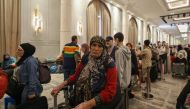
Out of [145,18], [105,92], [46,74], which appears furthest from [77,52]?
[145,18]

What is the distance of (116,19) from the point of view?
1527 centimetres

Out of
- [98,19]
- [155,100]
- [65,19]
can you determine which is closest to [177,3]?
[98,19]

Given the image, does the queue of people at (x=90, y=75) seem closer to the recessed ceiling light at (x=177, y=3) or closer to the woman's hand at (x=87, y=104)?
the woman's hand at (x=87, y=104)

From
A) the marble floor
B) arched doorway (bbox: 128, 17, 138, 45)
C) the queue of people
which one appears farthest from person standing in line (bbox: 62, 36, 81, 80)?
arched doorway (bbox: 128, 17, 138, 45)

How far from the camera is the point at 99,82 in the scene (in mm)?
1989

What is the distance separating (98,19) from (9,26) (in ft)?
20.0

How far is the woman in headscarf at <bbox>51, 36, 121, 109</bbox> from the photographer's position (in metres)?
1.90

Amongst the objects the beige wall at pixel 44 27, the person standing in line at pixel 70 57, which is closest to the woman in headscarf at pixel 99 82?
the person standing in line at pixel 70 57

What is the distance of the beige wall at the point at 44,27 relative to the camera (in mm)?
8805

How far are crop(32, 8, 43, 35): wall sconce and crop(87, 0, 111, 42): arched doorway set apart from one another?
3037 millimetres

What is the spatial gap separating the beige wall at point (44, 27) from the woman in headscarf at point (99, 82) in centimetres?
725

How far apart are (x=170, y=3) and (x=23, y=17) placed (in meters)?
10.1

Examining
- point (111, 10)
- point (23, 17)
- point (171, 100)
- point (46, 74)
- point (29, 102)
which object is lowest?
point (171, 100)

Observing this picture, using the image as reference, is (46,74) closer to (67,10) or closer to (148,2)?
(67,10)
